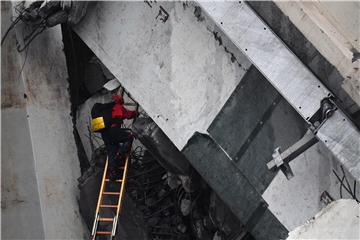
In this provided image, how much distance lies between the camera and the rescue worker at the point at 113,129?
689 centimetres

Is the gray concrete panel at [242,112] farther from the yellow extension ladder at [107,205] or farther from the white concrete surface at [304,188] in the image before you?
the yellow extension ladder at [107,205]

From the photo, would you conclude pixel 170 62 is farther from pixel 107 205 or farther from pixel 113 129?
pixel 107 205

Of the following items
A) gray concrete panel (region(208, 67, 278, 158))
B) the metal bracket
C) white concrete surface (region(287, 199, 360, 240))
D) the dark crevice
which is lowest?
white concrete surface (region(287, 199, 360, 240))

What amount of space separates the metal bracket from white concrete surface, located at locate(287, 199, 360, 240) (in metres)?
1.15

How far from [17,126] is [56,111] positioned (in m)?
0.59

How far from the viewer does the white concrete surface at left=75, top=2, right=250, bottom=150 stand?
6402 mm

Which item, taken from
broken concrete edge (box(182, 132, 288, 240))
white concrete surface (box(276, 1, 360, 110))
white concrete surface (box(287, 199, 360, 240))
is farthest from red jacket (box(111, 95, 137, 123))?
white concrete surface (box(287, 199, 360, 240))

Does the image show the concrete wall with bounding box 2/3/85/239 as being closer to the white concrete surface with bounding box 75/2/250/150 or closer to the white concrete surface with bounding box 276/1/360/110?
the white concrete surface with bounding box 75/2/250/150

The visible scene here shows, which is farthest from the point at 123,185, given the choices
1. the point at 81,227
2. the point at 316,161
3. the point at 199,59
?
the point at 316,161

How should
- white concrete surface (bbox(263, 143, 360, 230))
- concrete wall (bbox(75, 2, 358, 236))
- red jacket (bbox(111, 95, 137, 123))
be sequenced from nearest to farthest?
white concrete surface (bbox(263, 143, 360, 230)), concrete wall (bbox(75, 2, 358, 236)), red jacket (bbox(111, 95, 137, 123))

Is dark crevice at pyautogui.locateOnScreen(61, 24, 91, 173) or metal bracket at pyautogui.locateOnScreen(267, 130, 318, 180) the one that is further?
dark crevice at pyautogui.locateOnScreen(61, 24, 91, 173)

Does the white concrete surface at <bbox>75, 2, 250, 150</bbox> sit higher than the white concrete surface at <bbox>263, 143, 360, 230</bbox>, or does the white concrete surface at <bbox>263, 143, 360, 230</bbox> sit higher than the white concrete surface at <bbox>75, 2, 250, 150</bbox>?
the white concrete surface at <bbox>75, 2, 250, 150</bbox>

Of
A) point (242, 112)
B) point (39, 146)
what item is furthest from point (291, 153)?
point (39, 146)

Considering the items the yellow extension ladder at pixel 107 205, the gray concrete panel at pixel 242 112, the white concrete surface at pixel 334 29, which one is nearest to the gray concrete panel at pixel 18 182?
the yellow extension ladder at pixel 107 205
